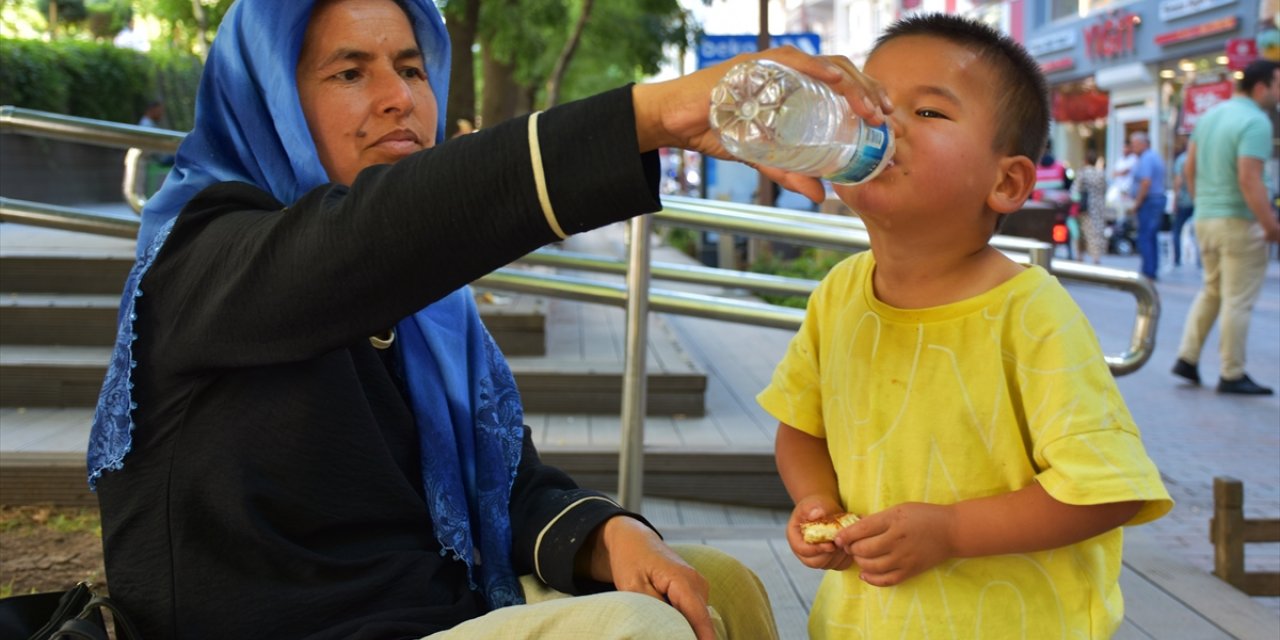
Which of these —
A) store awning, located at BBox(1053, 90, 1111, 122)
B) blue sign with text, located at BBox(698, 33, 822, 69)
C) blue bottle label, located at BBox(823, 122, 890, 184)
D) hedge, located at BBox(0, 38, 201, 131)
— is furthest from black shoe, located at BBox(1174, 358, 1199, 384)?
store awning, located at BBox(1053, 90, 1111, 122)

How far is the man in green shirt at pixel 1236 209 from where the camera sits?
7.12 metres

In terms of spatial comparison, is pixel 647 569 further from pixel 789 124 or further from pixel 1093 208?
pixel 1093 208

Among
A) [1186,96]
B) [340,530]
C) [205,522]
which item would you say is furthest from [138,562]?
[1186,96]

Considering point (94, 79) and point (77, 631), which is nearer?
point (77, 631)

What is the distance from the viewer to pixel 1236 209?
7266mm

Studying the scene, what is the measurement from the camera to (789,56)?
4.49 feet

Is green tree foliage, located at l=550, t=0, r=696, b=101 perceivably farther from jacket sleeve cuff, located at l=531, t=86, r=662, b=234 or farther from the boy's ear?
jacket sleeve cuff, located at l=531, t=86, r=662, b=234

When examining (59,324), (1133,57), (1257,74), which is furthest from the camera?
(1133,57)

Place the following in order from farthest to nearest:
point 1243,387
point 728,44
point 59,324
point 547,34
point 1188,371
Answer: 1. point 547,34
2. point 728,44
3. point 1188,371
4. point 1243,387
5. point 59,324

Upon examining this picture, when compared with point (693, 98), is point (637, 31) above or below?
above

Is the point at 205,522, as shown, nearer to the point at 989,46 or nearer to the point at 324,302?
the point at 324,302

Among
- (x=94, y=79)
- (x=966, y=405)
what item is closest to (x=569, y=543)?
(x=966, y=405)

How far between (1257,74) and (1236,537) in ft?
16.4

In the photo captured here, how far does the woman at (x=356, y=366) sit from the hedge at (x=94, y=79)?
14.9 meters
